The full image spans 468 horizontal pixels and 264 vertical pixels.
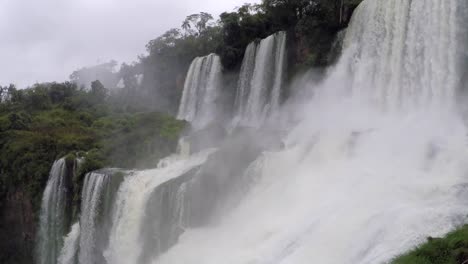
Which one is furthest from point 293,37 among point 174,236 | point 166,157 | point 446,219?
point 446,219

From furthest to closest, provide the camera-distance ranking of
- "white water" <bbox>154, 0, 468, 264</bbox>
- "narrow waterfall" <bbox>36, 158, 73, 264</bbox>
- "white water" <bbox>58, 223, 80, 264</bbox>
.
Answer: "narrow waterfall" <bbox>36, 158, 73, 264</bbox> → "white water" <bbox>58, 223, 80, 264</bbox> → "white water" <bbox>154, 0, 468, 264</bbox>

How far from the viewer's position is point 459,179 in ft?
48.7

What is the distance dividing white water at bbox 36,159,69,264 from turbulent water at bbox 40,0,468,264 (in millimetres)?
218

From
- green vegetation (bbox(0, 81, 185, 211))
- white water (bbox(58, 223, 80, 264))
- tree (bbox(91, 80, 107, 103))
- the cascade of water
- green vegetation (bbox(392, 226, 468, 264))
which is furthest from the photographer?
tree (bbox(91, 80, 107, 103))

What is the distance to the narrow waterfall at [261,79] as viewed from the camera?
94.7ft

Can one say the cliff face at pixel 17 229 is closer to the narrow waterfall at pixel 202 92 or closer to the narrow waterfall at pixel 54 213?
the narrow waterfall at pixel 54 213

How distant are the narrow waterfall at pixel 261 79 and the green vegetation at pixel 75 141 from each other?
379 centimetres

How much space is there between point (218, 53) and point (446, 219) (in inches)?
930

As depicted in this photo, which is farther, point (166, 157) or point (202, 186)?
point (166, 157)

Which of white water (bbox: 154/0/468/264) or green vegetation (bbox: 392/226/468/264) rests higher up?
white water (bbox: 154/0/468/264)

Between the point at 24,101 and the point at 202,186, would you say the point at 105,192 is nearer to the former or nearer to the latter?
the point at 202,186

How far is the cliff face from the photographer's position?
28.7 meters

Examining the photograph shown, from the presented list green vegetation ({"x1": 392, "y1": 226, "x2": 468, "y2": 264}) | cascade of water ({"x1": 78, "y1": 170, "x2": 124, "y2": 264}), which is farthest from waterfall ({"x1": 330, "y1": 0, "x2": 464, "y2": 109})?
cascade of water ({"x1": 78, "y1": 170, "x2": 124, "y2": 264})

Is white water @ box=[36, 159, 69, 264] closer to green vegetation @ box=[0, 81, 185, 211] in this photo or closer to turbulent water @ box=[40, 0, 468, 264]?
turbulent water @ box=[40, 0, 468, 264]
